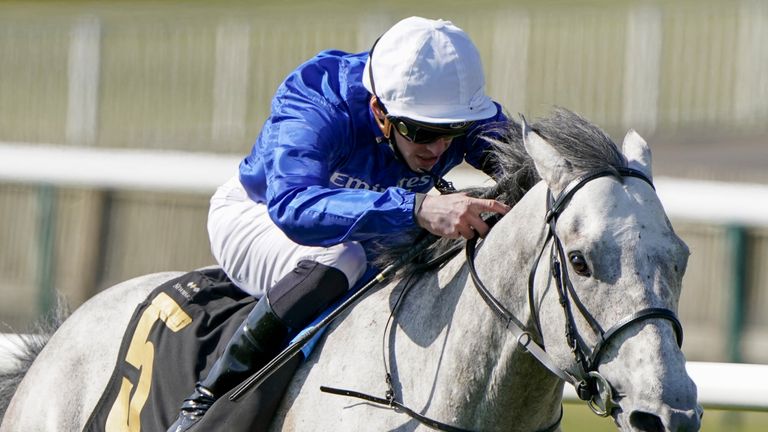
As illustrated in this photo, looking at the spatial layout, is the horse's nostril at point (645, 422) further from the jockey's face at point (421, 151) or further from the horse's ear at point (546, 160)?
the jockey's face at point (421, 151)

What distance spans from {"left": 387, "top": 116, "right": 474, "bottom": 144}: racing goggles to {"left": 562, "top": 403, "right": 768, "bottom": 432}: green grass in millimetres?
3111

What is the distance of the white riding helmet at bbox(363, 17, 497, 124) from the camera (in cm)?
318

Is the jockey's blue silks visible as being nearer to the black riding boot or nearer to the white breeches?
the white breeches

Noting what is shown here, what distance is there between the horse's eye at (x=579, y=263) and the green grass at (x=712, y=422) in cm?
361

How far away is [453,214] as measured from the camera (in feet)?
9.59

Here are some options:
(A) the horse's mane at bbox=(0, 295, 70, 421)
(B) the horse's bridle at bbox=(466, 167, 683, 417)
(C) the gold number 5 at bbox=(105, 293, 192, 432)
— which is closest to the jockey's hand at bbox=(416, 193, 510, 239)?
(B) the horse's bridle at bbox=(466, 167, 683, 417)

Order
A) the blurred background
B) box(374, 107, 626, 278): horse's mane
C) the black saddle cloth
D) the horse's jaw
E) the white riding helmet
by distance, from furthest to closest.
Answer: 1. the blurred background
2. the black saddle cloth
3. the white riding helmet
4. box(374, 107, 626, 278): horse's mane
5. the horse's jaw

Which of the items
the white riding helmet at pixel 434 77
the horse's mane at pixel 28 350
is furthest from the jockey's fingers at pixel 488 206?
the horse's mane at pixel 28 350

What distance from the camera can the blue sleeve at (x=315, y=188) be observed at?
2.96 m

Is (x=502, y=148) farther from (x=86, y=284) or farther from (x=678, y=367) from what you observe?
Answer: (x=86, y=284)

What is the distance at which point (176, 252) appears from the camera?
7.20m

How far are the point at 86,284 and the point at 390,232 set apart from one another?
4.38 m

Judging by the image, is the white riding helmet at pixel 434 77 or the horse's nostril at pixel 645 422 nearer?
the horse's nostril at pixel 645 422

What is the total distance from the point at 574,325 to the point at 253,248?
1221 mm
